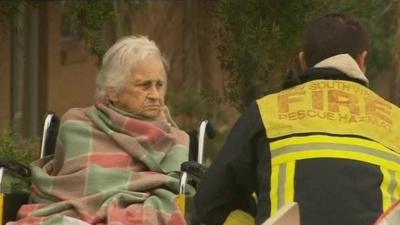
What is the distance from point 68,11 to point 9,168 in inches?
89.8

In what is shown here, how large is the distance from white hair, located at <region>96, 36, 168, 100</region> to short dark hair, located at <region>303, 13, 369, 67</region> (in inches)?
60.2

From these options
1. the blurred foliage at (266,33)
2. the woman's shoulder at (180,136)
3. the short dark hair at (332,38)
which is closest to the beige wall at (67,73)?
the blurred foliage at (266,33)

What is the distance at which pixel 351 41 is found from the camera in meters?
4.62

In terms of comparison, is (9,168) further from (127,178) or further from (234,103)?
(234,103)

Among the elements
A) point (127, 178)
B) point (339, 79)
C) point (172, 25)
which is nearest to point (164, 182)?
point (127, 178)

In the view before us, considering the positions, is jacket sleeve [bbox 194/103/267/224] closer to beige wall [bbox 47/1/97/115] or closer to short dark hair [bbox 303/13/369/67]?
short dark hair [bbox 303/13/369/67]

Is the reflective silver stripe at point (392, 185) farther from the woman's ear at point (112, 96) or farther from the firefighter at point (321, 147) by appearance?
the woman's ear at point (112, 96)

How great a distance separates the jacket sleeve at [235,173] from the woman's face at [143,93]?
142 cm

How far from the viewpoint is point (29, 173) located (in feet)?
20.3

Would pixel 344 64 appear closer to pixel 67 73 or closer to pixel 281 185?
pixel 281 185

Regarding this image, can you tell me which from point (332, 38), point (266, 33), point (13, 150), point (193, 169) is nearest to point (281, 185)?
point (332, 38)

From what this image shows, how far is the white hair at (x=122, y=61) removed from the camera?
239 inches

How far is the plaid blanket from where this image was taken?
5707 millimetres

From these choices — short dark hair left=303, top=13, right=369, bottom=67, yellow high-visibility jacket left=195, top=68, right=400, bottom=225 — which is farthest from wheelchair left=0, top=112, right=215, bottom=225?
short dark hair left=303, top=13, right=369, bottom=67
